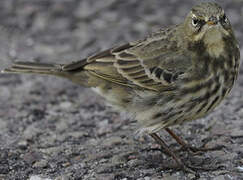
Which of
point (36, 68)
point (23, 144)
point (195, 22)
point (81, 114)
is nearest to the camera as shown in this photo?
point (195, 22)

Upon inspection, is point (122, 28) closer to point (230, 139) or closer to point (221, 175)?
point (230, 139)

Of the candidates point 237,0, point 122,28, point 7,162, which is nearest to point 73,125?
point 7,162

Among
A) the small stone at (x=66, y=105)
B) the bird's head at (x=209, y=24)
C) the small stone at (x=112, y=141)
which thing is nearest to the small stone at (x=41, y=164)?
the small stone at (x=112, y=141)

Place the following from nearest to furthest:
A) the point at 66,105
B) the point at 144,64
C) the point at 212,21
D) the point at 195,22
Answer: the point at 212,21 → the point at 195,22 → the point at 144,64 → the point at 66,105

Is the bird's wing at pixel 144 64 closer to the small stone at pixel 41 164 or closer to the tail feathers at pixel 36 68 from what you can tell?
the tail feathers at pixel 36 68

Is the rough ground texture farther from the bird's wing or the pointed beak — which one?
the pointed beak

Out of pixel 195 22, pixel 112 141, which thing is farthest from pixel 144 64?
pixel 112 141

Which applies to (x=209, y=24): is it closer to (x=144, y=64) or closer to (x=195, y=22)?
(x=195, y=22)
